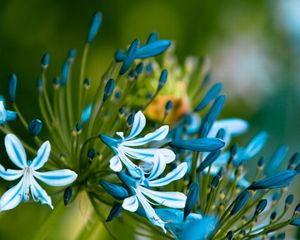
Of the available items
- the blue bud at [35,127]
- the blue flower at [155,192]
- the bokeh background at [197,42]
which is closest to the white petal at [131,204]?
the blue flower at [155,192]

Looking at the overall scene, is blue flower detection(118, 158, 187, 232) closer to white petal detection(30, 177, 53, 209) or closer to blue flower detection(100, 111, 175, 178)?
blue flower detection(100, 111, 175, 178)

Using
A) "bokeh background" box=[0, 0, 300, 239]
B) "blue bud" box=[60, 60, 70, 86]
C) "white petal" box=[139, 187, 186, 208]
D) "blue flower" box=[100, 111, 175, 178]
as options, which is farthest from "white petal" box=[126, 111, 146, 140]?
"bokeh background" box=[0, 0, 300, 239]

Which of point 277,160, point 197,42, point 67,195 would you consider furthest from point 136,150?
point 197,42

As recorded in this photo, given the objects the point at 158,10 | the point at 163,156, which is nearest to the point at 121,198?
the point at 163,156

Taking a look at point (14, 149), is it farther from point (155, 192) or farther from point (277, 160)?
point (277, 160)

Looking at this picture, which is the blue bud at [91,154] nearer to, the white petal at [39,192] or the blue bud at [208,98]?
the white petal at [39,192]

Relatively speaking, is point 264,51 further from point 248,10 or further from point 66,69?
point 66,69
